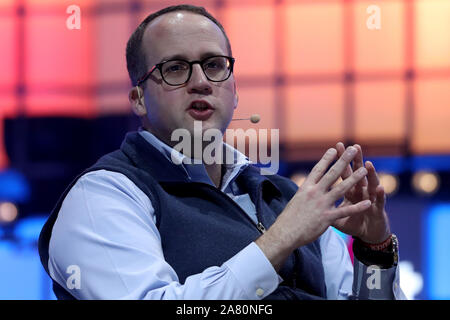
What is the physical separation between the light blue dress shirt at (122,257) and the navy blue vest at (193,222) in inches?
1.5

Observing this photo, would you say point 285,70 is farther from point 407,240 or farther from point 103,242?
point 103,242

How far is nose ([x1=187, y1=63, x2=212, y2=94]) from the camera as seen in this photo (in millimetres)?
1628

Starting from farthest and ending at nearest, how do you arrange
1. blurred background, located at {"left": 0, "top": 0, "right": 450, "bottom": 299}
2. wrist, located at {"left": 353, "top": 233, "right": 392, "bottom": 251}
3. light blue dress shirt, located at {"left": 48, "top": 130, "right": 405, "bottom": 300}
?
1. blurred background, located at {"left": 0, "top": 0, "right": 450, "bottom": 299}
2. wrist, located at {"left": 353, "top": 233, "right": 392, "bottom": 251}
3. light blue dress shirt, located at {"left": 48, "top": 130, "right": 405, "bottom": 300}

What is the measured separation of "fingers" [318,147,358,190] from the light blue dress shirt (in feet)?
0.69

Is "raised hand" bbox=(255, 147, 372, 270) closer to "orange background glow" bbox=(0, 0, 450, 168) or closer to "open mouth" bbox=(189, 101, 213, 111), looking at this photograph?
"open mouth" bbox=(189, 101, 213, 111)

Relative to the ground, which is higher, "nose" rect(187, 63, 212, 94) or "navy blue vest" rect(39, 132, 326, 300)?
"nose" rect(187, 63, 212, 94)

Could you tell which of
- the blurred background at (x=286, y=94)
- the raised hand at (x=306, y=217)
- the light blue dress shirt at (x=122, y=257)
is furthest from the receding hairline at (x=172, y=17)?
the blurred background at (x=286, y=94)

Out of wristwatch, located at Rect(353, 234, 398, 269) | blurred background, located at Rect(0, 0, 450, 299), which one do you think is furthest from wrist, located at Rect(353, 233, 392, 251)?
blurred background, located at Rect(0, 0, 450, 299)

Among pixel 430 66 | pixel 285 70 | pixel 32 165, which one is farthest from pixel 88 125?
pixel 430 66

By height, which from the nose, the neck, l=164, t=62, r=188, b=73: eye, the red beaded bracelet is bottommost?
the red beaded bracelet

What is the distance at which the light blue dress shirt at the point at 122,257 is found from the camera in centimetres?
130

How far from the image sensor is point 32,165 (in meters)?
4.94

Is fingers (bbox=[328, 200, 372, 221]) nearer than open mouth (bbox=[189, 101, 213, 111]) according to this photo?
Yes

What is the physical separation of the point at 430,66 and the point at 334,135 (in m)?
1.02
